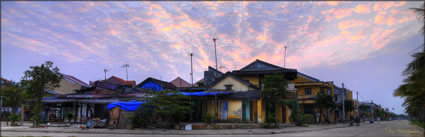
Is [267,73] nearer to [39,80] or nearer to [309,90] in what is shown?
[309,90]

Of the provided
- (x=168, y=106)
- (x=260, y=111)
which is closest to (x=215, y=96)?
(x=260, y=111)

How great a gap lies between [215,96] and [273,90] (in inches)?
264

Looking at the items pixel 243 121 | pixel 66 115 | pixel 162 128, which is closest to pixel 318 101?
pixel 243 121

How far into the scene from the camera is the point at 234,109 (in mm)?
28438

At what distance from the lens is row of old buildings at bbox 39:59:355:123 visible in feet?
92.9

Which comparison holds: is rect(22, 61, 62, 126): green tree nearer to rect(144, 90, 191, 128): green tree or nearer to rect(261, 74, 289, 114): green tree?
rect(144, 90, 191, 128): green tree

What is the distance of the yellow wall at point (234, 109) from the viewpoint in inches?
1112

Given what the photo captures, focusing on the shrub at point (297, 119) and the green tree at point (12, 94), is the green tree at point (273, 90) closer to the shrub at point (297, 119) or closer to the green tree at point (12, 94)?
the shrub at point (297, 119)

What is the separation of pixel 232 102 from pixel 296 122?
8309 millimetres

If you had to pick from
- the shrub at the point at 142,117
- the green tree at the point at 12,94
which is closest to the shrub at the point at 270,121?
the shrub at the point at 142,117

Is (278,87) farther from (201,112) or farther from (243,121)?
(201,112)

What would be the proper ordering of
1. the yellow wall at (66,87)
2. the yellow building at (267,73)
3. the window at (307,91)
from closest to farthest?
the yellow building at (267,73) < the yellow wall at (66,87) < the window at (307,91)

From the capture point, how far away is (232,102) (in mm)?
28594

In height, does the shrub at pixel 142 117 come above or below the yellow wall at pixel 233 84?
below
